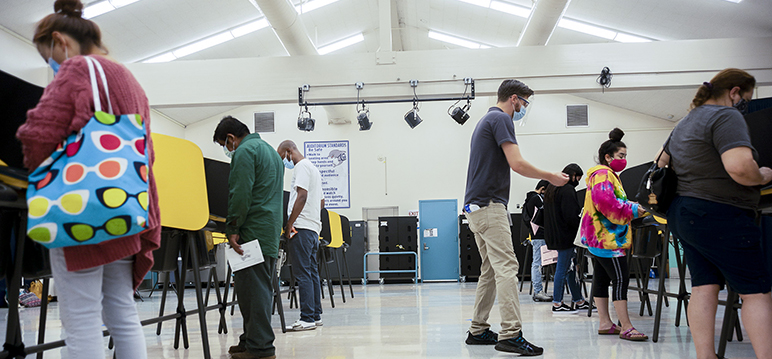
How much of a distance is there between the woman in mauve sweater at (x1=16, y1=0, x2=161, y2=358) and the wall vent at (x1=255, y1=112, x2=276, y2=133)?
33.8ft

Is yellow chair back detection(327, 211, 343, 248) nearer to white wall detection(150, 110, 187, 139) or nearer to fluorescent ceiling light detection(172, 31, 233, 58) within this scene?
fluorescent ceiling light detection(172, 31, 233, 58)

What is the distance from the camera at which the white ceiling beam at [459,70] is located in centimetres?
617

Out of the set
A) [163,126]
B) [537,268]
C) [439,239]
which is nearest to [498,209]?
[537,268]

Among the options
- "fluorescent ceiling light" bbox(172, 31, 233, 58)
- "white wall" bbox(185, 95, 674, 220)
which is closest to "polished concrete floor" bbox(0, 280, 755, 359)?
"fluorescent ceiling light" bbox(172, 31, 233, 58)

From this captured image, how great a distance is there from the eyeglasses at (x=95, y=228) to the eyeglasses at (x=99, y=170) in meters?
0.10

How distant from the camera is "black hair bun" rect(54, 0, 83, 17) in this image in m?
1.40

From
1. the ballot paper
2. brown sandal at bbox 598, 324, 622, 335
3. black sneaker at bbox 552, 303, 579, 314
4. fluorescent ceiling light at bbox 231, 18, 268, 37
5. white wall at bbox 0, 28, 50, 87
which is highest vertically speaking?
fluorescent ceiling light at bbox 231, 18, 268, 37

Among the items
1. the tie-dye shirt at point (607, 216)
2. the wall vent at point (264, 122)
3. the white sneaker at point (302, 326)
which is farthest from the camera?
the wall vent at point (264, 122)

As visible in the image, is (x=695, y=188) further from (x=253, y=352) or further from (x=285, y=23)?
(x=285, y=23)

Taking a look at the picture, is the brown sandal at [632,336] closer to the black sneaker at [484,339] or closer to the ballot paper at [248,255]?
the black sneaker at [484,339]

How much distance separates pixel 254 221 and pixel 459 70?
14.5 feet

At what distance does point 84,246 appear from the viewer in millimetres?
1239

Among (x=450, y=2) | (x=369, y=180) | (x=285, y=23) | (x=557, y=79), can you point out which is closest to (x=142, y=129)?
(x=285, y=23)

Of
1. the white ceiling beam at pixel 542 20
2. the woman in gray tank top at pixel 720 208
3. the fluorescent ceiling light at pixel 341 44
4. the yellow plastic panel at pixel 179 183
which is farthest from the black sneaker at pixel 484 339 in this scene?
the fluorescent ceiling light at pixel 341 44
